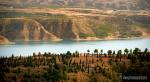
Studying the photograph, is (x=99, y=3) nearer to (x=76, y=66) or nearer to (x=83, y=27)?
(x=83, y=27)

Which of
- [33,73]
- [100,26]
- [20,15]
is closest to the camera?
[33,73]

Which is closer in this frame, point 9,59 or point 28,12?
point 9,59

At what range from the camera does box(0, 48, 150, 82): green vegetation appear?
65.1 ft

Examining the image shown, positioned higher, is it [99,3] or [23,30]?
[99,3]

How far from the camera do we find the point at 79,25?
24.5 m

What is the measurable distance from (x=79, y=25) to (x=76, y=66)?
4.26 meters

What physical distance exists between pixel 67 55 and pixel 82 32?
3.49 meters

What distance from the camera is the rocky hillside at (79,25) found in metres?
23.1

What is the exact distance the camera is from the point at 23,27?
23.0m

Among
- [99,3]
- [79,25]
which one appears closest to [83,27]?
[79,25]

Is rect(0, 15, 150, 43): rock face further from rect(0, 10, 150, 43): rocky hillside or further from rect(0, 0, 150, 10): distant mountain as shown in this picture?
rect(0, 0, 150, 10): distant mountain

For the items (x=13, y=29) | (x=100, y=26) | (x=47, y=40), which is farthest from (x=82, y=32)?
(x=13, y=29)

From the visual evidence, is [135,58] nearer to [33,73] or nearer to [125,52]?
[125,52]

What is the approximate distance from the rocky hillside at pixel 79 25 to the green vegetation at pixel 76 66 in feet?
6.33
